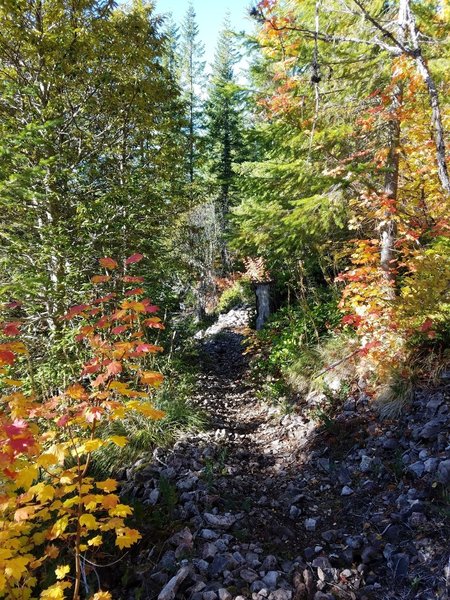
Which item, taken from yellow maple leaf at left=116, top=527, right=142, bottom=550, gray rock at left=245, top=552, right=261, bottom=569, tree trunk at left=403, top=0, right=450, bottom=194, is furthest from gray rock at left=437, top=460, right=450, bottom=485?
yellow maple leaf at left=116, top=527, right=142, bottom=550

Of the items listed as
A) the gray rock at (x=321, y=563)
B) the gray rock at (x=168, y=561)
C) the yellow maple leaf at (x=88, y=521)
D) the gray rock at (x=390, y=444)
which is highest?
the yellow maple leaf at (x=88, y=521)

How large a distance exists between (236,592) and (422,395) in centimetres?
297

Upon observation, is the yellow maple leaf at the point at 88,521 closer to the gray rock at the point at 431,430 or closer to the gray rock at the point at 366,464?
the gray rock at the point at 366,464

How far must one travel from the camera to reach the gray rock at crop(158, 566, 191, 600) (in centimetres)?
262

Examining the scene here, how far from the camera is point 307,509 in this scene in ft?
12.3

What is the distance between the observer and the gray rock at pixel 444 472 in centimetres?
328

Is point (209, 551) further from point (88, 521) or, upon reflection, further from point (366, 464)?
point (366, 464)

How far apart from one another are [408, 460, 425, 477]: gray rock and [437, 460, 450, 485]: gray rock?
18cm

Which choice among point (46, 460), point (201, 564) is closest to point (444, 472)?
point (201, 564)

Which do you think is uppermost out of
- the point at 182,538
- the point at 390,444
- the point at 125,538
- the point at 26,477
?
the point at 26,477

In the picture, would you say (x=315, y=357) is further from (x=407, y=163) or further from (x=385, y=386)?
(x=407, y=163)

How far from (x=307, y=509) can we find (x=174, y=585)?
1.61m

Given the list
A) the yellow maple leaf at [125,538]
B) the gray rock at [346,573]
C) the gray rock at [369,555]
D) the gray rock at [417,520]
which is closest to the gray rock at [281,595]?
the gray rock at [346,573]

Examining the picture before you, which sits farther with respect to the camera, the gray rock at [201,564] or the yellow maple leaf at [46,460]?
the gray rock at [201,564]
